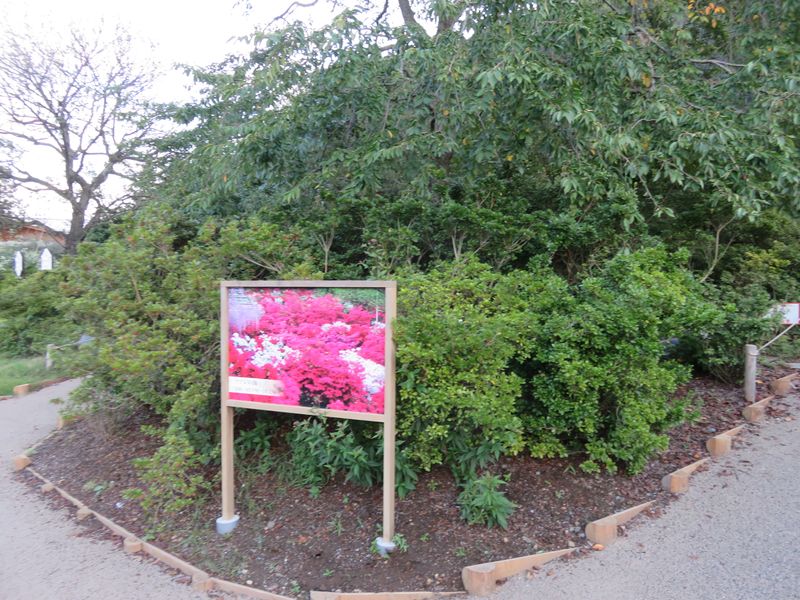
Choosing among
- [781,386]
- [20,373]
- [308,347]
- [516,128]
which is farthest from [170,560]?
[20,373]

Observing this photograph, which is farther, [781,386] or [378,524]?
[781,386]

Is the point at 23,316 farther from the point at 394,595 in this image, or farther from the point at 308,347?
the point at 394,595

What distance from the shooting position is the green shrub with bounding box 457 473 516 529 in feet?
11.8

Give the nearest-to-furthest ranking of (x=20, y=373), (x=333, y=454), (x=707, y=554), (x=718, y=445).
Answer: (x=707, y=554) < (x=333, y=454) < (x=718, y=445) < (x=20, y=373)

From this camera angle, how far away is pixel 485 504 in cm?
358

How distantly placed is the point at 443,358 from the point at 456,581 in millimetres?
1338

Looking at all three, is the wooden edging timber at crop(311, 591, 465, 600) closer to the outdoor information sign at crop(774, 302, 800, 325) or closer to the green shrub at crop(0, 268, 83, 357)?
the outdoor information sign at crop(774, 302, 800, 325)

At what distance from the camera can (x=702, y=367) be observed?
5926mm

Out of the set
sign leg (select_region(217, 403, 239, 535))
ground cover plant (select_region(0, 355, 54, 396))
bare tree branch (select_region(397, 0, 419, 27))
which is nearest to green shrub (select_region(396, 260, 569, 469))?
sign leg (select_region(217, 403, 239, 535))

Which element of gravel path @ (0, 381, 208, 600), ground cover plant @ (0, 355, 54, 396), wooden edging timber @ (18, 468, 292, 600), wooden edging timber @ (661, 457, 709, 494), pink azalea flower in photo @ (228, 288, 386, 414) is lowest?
gravel path @ (0, 381, 208, 600)

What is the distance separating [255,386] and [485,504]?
1774mm

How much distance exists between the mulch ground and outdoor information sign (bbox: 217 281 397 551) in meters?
0.23

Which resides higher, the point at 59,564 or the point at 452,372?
the point at 452,372

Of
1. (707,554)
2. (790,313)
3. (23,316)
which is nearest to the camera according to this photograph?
(707,554)
